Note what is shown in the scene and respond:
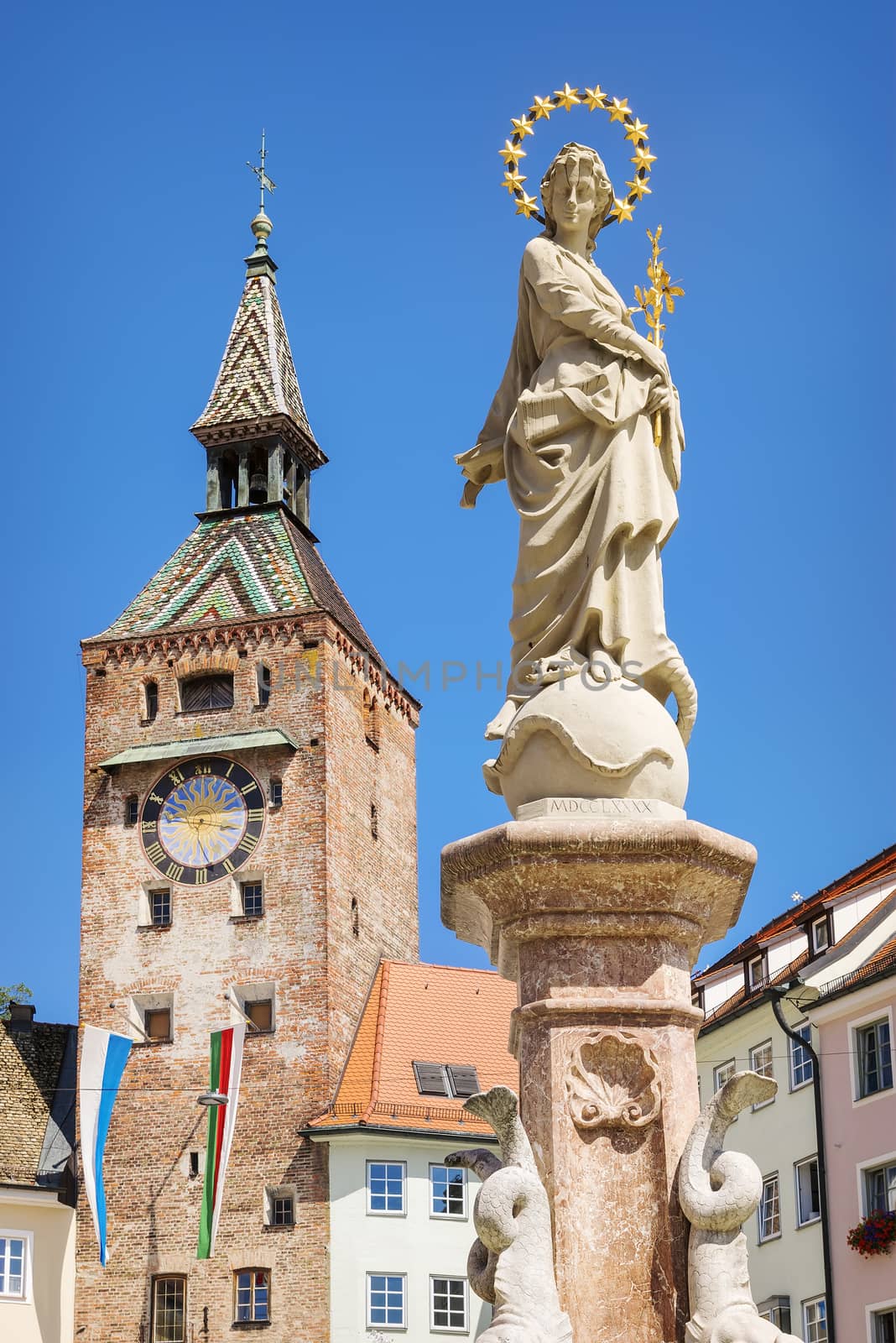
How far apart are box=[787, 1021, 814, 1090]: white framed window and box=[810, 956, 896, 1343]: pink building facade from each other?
0.90 metres

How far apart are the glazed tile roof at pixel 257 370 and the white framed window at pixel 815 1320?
3636cm

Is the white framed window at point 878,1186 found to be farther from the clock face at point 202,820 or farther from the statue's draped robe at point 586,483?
the statue's draped robe at point 586,483

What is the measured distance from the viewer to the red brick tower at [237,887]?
55312 millimetres

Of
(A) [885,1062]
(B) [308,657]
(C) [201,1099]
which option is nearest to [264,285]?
(B) [308,657]

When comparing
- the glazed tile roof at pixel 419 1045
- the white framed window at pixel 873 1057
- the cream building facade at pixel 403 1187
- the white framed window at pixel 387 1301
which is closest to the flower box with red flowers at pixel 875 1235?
the white framed window at pixel 873 1057

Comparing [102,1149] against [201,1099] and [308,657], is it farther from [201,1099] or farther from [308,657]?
[308,657]

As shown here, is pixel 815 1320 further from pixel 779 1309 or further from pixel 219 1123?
pixel 219 1123

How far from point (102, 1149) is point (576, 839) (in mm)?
50966

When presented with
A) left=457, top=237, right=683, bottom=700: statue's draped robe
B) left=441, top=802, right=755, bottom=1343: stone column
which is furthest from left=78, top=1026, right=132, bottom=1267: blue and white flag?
left=441, top=802, right=755, bottom=1343: stone column

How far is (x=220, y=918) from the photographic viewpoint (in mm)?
59250

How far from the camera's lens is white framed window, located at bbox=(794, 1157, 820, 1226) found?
40.7 metres

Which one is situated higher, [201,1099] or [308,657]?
[308,657]

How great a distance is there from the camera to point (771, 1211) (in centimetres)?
4275

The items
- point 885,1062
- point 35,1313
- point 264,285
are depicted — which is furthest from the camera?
point 264,285
